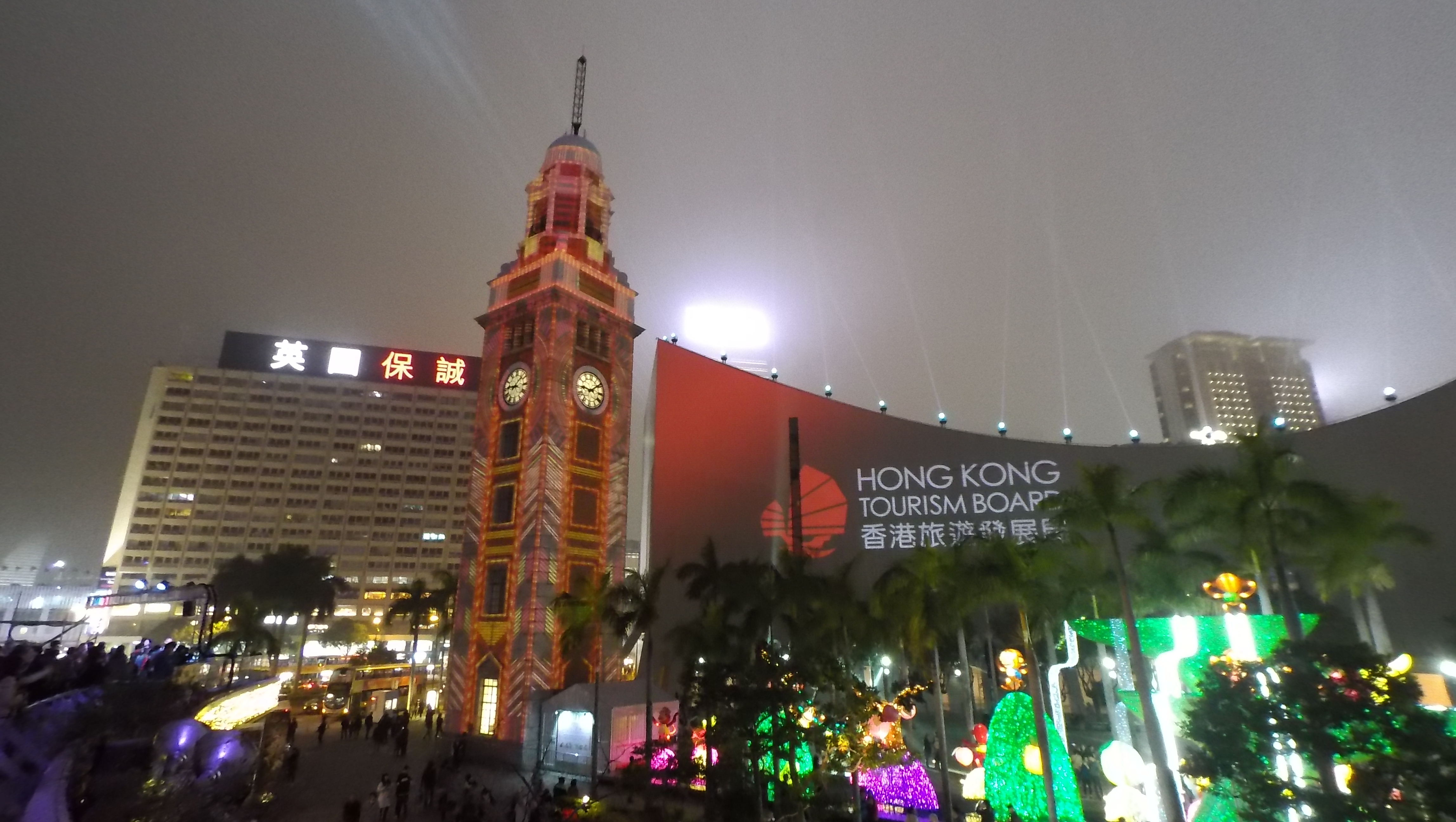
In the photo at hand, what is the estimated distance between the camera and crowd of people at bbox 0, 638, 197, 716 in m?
14.3

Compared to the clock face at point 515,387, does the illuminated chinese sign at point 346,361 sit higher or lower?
higher

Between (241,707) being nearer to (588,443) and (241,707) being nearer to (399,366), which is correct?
(588,443)

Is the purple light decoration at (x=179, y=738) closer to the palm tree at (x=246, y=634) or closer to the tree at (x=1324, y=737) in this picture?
the tree at (x=1324, y=737)

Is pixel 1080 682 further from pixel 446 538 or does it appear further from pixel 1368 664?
pixel 446 538

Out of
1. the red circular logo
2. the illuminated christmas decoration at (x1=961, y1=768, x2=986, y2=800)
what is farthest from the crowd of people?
the red circular logo

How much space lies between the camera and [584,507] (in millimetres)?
34312

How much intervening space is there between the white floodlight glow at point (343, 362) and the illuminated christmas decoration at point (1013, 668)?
60.0 metres

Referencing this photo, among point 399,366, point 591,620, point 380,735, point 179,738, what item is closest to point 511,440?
point 591,620

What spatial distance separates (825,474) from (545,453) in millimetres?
15395

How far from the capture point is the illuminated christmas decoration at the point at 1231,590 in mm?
14758

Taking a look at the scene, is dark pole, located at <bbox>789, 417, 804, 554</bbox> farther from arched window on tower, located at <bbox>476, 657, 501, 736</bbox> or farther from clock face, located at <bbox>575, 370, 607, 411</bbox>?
arched window on tower, located at <bbox>476, 657, 501, 736</bbox>

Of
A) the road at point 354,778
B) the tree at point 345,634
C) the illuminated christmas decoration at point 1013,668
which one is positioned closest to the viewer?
the illuminated christmas decoration at point 1013,668

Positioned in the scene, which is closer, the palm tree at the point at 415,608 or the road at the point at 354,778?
the road at the point at 354,778

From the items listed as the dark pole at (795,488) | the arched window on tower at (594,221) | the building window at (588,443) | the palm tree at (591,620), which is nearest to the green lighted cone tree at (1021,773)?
the palm tree at (591,620)
